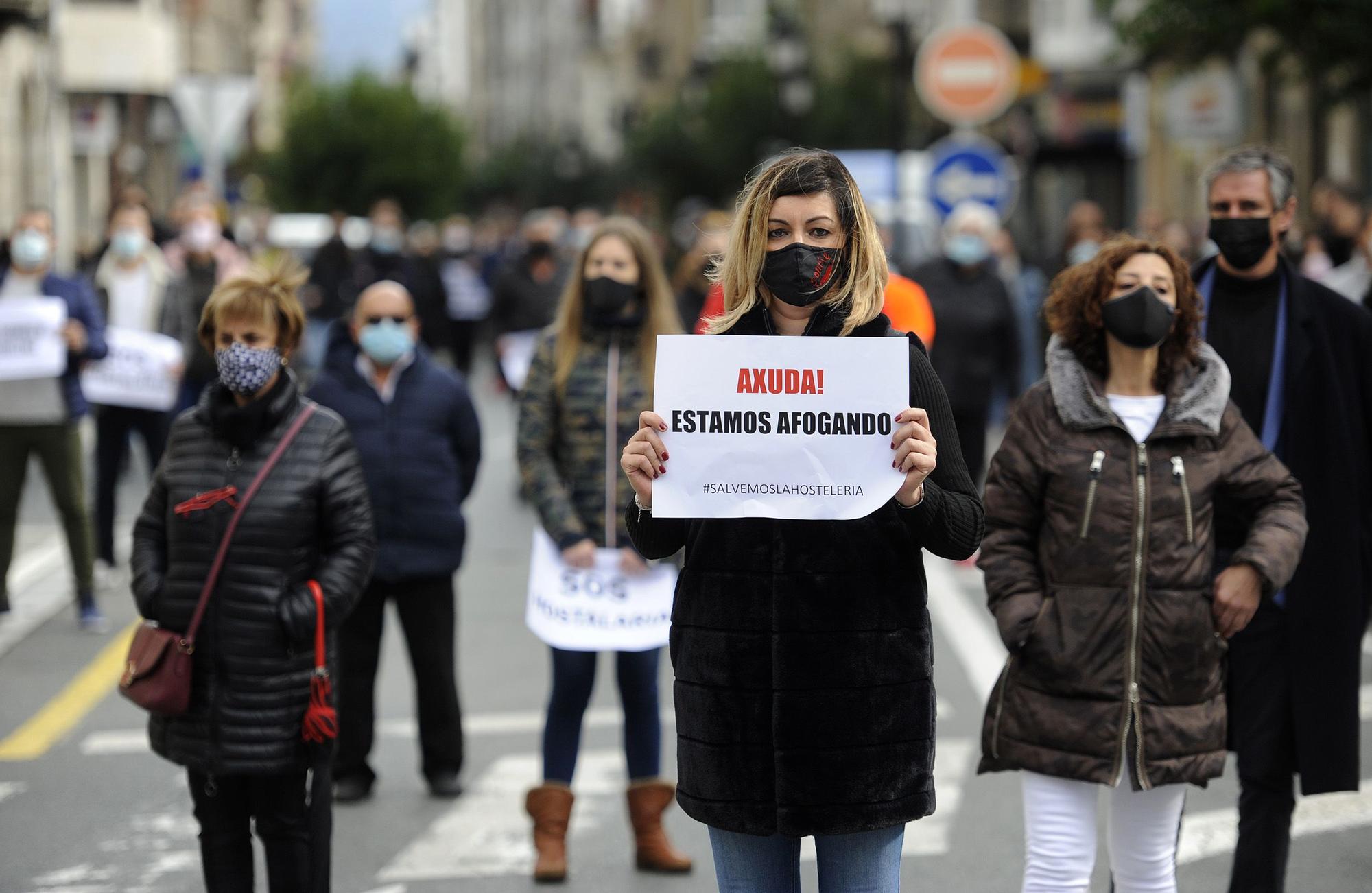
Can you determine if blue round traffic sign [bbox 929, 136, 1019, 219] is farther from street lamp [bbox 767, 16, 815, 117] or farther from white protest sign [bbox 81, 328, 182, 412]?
white protest sign [bbox 81, 328, 182, 412]

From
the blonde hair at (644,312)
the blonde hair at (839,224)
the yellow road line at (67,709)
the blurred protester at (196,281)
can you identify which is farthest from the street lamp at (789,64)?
the blonde hair at (839,224)

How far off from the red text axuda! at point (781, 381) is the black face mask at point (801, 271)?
0.45 feet

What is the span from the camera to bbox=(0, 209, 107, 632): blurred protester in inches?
400

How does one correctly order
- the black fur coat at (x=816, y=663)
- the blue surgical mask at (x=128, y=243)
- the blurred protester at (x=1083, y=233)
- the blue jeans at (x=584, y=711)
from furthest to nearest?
the blurred protester at (x=1083, y=233)
the blue surgical mask at (x=128, y=243)
the blue jeans at (x=584, y=711)
the black fur coat at (x=816, y=663)

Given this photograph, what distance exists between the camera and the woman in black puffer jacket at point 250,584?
5035 mm

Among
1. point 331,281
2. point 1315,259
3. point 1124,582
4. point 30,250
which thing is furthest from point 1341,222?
point 1124,582

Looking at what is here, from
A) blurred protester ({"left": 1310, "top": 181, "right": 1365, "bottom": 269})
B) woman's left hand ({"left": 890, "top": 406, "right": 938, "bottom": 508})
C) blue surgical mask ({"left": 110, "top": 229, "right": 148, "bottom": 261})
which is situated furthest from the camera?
blurred protester ({"left": 1310, "top": 181, "right": 1365, "bottom": 269})

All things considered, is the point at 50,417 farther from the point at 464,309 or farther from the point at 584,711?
the point at 464,309

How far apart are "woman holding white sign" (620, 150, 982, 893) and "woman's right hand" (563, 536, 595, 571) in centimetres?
226

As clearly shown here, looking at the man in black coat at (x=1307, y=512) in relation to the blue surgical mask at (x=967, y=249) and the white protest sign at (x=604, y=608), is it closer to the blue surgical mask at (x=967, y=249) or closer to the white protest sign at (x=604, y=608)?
the white protest sign at (x=604, y=608)

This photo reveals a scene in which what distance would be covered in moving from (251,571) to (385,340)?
2151mm

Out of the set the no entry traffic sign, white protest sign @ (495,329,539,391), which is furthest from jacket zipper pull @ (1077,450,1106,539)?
the no entry traffic sign

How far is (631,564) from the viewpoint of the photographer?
20.3ft

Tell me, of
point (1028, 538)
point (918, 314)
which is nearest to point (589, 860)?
point (1028, 538)
